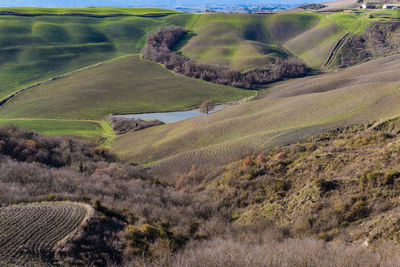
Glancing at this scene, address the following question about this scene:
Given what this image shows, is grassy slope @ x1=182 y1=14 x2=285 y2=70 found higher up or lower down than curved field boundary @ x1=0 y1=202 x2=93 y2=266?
higher up

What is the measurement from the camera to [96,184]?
25609 mm

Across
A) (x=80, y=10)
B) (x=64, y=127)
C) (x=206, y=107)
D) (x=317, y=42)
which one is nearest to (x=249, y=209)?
(x=64, y=127)

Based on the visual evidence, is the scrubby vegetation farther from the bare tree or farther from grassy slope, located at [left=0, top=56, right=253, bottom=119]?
the bare tree

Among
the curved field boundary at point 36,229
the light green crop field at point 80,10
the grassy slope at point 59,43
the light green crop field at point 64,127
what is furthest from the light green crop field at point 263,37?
the curved field boundary at point 36,229

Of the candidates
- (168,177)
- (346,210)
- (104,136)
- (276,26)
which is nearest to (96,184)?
(168,177)

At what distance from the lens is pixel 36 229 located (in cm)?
1619

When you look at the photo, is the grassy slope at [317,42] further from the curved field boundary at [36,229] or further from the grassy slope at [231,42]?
the curved field boundary at [36,229]

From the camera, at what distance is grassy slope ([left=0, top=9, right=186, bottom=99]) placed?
9862 cm

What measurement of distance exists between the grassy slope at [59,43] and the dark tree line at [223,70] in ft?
57.1

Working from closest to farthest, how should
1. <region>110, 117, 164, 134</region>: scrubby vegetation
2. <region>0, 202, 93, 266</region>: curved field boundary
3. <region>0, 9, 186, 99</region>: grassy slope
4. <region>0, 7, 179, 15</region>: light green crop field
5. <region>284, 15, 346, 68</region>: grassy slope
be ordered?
<region>0, 202, 93, 266</region>: curved field boundary
<region>110, 117, 164, 134</region>: scrubby vegetation
<region>0, 9, 186, 99</region>: grassy slope
<region>284, 15, 346, 68</region>: grassy slope
<region>0, 7, 179, 15</region>: light green crop field

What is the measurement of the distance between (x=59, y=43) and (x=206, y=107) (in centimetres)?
7685

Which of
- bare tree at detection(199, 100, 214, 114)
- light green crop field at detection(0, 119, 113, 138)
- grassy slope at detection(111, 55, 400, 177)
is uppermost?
grassy slope at detection(111, 55, 400, 177)

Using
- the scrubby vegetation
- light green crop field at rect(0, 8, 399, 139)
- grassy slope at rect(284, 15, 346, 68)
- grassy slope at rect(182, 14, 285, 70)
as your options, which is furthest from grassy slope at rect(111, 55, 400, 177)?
grassy slope at rect(284, 15, 346, 68)

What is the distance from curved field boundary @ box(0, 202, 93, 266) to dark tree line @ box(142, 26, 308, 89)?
258 ft
